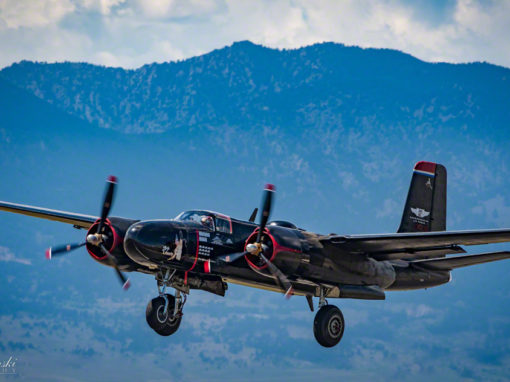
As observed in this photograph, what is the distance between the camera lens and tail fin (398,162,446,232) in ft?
132

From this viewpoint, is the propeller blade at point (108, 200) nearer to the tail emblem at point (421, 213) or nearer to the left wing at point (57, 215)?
the left wing at point (57, 215)

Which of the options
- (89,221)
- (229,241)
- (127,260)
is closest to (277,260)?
(229,241)

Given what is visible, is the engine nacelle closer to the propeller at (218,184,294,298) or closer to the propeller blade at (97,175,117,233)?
the propeller blade at (97,175,117,233)

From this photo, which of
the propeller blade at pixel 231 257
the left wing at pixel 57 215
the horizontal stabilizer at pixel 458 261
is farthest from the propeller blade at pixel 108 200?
the horizontal stabilizer at pixel 458 261

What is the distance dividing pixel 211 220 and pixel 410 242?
25.0 ft

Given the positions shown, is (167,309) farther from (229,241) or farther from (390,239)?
(390,239)

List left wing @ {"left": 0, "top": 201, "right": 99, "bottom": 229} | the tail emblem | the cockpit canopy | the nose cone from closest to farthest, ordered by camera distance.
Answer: the nose cone, the cockpit canopy, left wing @ {"left": 0, "top": 201, "right": 99, "bottom": 229}, the tail emblem

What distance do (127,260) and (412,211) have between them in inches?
549

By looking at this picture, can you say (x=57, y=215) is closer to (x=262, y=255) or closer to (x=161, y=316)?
(x=161, y=316)

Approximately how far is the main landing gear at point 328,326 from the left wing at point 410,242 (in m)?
2.43

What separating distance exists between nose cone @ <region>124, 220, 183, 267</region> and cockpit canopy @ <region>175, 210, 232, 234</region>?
121 centimetres

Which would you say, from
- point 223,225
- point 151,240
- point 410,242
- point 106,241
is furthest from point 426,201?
point 106,241

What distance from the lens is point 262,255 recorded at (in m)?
31.4

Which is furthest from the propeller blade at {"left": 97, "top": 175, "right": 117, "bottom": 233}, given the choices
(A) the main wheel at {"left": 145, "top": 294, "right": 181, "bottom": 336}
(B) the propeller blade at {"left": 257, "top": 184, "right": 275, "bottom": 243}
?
(B) the propeller blade at {"left": 257, "top": 184, "right": 275, "bottom": 243}
